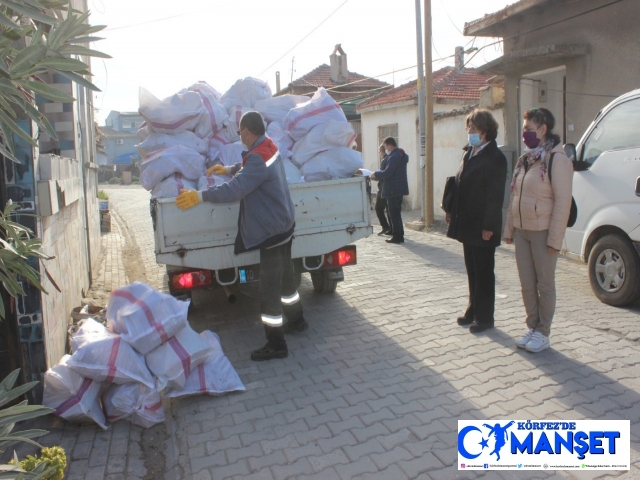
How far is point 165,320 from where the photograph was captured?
3908mm

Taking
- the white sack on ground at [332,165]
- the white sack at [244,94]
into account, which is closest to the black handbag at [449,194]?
the white sack on ground at [332,165]

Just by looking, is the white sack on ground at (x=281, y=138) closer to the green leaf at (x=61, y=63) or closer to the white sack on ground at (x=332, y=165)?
the white sack on ground at (x=332, y=165)

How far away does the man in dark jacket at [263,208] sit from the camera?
4.45 meters

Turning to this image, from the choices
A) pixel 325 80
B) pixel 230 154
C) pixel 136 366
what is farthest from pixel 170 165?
pixel 325 80

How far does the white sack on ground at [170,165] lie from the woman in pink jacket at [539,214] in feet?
9.82

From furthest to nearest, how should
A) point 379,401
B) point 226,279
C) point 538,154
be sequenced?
point 226,279 → point 538,154 → point 379,401

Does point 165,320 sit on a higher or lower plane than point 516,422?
higher

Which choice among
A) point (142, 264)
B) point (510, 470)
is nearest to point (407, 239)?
point (142, 264)

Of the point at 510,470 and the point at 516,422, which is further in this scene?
the point at 516,422

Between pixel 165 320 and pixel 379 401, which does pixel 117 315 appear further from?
pixel 379 401

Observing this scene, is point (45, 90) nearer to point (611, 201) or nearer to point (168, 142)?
point (168, 142)

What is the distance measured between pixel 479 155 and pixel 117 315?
10.2 ft

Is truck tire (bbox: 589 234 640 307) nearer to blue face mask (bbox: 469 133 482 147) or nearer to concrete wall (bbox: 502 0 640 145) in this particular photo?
blue face mask (bbox: 469 133 482 147)

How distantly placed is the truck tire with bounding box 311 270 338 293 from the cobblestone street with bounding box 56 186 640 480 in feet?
0.95
